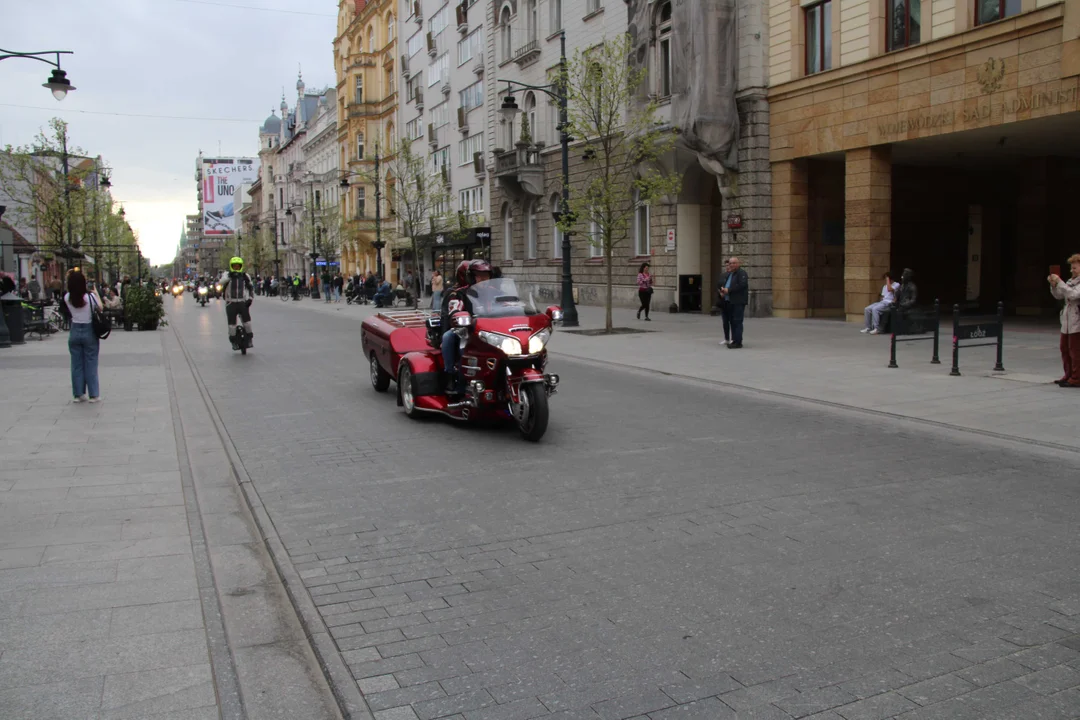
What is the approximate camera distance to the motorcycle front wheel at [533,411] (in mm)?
8680

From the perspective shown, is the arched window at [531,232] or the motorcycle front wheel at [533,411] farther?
the arched window at [531,232]

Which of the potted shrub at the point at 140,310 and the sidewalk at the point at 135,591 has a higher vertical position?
the potted shrub at the point at 140,310

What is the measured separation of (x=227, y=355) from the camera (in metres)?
18.3

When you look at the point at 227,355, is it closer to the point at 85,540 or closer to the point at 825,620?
the point at 85,540

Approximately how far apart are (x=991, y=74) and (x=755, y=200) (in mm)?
7568

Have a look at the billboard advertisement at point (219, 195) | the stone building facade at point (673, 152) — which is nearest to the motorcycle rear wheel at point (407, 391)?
the stone building facade at point (673, 152)

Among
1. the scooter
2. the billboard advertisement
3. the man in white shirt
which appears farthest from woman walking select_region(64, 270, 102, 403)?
the billboard advertisement

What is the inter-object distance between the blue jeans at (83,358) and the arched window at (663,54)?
69.6 feet

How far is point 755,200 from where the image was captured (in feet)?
84.6

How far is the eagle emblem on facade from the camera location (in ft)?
62.1

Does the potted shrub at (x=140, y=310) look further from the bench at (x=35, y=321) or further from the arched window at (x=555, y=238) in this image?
the arched window at (x=555, y=238)

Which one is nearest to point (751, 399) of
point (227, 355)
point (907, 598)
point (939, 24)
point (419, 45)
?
point (907, 598)

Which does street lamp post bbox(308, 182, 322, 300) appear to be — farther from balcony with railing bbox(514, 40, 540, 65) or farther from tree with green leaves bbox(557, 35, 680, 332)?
tree with green leaves bbox(557, 35, 680, 332)

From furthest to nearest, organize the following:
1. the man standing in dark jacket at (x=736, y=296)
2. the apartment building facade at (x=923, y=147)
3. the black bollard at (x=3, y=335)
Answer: the black bollard at (x=3, y=335), the apartment building facade at (x=923, y=147), the man standing in dark jacket at (x=736, y=296)
